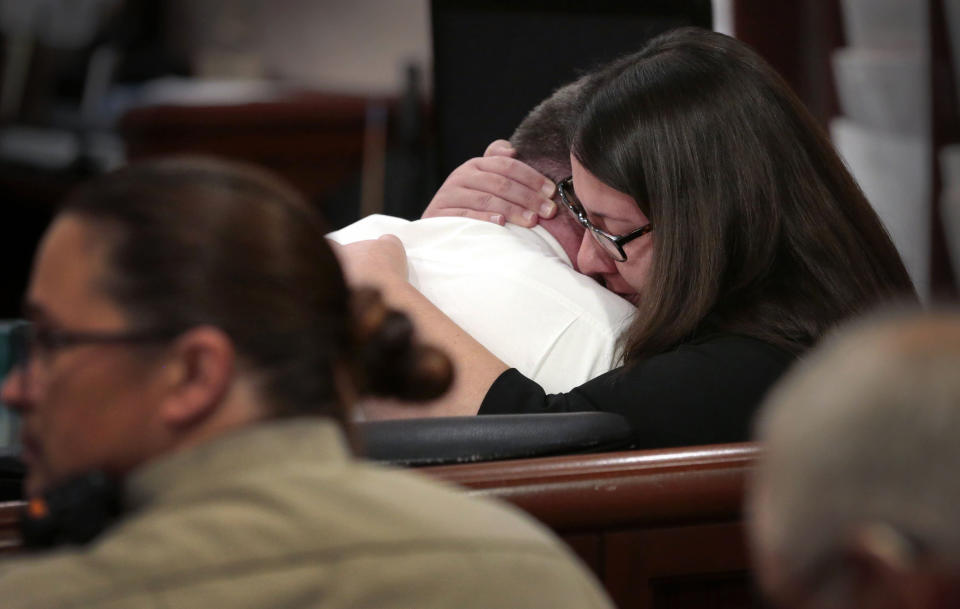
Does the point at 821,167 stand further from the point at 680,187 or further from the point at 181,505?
the point at 181,505

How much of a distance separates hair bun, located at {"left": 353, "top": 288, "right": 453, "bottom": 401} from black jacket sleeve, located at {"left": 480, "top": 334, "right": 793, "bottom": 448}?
0.51 m

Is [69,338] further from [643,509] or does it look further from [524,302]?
[524,302]

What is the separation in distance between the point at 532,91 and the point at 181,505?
1.98 m

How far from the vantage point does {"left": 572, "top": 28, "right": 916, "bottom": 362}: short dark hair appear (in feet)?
5.55

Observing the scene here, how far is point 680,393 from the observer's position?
5.10ft

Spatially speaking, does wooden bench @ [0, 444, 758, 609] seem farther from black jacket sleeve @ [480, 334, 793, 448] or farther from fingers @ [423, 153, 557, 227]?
fingers @ [423, 153, 557, 227]

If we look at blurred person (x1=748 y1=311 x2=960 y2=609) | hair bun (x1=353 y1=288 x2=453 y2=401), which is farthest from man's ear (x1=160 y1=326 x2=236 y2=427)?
blurred person (x1=748 y1=311 x2=960 y2=609)

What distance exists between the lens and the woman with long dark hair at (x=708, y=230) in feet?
5.32

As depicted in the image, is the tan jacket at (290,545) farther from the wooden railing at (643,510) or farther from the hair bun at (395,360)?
the wooden railing at (643,510)

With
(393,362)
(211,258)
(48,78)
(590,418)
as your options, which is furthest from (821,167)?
(48,78)

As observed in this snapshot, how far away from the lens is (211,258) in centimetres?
89

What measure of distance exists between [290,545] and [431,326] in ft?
2.84

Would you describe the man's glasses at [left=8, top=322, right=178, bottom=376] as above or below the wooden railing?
above

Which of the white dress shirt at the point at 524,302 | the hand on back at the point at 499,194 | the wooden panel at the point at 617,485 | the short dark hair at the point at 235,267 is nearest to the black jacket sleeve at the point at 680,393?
the white dress shirt at the point at 524,302
